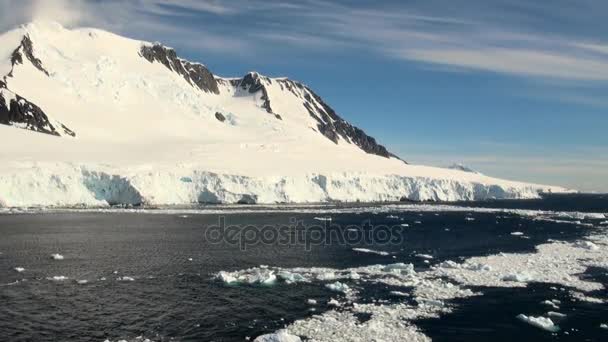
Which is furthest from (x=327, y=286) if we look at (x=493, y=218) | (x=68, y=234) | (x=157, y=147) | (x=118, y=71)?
(x=118, y=71)

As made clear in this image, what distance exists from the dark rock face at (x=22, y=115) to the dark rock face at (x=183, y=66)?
64.2 meters

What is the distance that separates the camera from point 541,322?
25234 millimetres

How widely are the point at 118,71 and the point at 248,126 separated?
126 ft

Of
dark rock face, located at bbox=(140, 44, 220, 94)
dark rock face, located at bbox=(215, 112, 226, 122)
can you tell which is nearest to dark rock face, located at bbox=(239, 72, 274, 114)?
dark rock face, located at bbox=(140, 44, 220, 94)

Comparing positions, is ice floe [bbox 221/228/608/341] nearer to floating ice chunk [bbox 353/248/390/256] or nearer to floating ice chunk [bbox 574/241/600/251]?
floating ice chunk [bbox 574/241/600/251]

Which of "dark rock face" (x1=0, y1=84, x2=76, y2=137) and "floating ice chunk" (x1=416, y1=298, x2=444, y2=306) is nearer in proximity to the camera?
"floating ice chunk" (x1=416, y1=298, x2=444, y2=306)

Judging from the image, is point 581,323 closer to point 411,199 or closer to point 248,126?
point 411,199

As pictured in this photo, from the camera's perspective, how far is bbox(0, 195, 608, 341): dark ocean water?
23.8m

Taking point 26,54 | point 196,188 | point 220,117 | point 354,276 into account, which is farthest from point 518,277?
point 220,117

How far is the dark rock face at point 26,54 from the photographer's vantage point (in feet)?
399

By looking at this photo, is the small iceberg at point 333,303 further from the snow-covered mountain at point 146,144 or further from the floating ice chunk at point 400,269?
the snow-covered mountain at point 146,144

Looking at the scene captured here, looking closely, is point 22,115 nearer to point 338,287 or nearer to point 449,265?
point 449,265

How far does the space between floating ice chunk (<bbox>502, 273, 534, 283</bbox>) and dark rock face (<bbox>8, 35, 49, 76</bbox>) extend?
389ft

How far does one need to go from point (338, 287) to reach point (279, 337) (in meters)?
9.72
